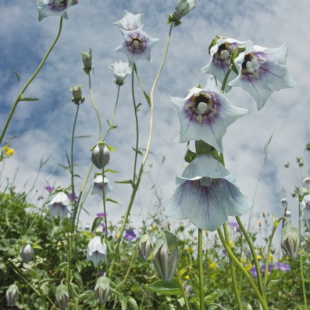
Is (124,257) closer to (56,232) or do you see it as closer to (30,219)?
(56,232)

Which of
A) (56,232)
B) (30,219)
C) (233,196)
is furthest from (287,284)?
(233,196)

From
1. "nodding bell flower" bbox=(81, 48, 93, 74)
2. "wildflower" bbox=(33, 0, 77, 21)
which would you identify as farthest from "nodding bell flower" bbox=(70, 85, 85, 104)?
"wildflower" bbox=(33, 0, 77, 21)

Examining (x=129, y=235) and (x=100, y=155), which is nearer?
(x=100, y=155)

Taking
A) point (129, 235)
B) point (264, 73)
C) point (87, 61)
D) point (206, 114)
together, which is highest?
point (87, 61)

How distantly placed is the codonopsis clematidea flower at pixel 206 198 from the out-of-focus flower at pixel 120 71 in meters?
2.43

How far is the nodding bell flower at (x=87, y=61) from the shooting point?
11.5 ft

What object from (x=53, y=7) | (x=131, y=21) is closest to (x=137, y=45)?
(x=131, y=21)

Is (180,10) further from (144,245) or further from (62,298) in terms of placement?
(62,298)

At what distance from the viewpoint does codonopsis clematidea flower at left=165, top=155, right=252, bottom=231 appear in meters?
1.29

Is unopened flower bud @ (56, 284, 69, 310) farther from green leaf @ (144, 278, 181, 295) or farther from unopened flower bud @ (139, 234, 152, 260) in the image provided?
green leaf @ (144, 278, 181, 295)

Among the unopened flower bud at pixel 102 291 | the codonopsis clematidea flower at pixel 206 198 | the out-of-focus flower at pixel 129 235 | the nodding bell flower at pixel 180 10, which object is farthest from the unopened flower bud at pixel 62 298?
the out-of-focus flower at pixel 129 235

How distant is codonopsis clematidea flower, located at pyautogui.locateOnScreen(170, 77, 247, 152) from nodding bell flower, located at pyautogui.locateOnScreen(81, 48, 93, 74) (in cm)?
223

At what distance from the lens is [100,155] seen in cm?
268

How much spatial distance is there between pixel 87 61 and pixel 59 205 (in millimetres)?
1224
